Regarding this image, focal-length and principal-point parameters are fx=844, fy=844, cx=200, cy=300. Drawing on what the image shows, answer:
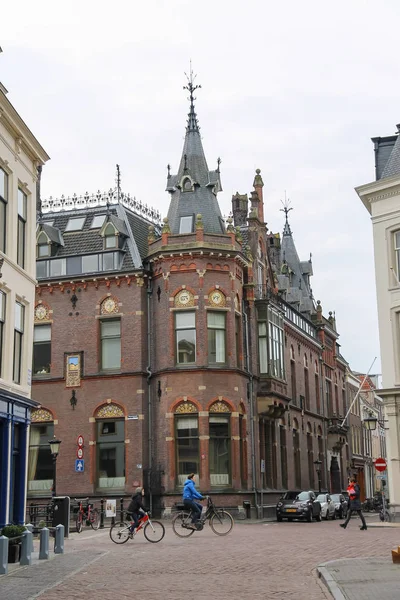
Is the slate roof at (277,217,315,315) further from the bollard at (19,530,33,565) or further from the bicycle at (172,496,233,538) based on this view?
the bollard at (19,530,33,565)

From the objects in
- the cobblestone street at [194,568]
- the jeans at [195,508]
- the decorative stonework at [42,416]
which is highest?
the decorative stonework at [42,416]

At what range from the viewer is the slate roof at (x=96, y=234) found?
139ft

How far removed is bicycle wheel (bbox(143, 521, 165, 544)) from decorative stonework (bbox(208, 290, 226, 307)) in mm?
16698

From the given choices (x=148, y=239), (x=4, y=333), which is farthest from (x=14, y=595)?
(x=148, y=239)

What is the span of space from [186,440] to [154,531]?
49.4 feet

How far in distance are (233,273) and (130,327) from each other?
223 inches

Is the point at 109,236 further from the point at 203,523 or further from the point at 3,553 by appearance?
the point at 3,553

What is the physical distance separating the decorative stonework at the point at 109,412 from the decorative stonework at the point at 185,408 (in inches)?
117

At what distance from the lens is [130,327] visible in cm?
4106

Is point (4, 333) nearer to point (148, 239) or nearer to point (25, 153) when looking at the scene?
point (25, 153)

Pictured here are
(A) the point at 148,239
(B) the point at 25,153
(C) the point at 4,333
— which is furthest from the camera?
(A) the point at 148,239

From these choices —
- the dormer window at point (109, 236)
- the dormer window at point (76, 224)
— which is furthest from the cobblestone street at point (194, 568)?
the dormer window at point (76, 224)

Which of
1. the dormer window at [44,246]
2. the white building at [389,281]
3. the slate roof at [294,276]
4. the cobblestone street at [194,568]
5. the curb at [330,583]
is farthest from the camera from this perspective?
the slate roof at [294,276]

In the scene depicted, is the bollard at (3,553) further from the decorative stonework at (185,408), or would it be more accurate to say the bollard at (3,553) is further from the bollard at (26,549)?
the decorative stonework at (185,408)
